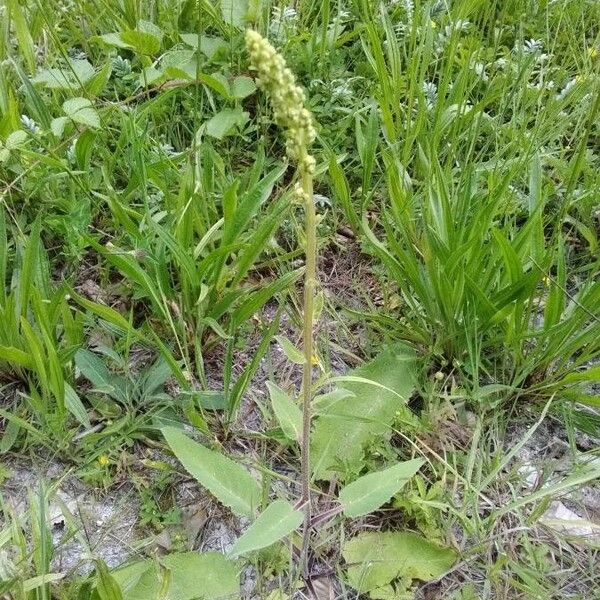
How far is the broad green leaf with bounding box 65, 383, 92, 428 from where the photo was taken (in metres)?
1.51

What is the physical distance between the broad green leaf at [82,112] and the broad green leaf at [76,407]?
2.25ft

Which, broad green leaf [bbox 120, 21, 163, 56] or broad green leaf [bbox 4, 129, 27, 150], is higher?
broad green leaf [bbox 120, 21, 163, 56]

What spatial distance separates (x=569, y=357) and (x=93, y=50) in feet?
5.81

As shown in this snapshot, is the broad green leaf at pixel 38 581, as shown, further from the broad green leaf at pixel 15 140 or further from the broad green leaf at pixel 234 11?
the broad green leaf at pixel 234 11

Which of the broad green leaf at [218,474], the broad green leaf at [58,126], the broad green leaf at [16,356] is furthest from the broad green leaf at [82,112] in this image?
the broad green leaf at [218,474]

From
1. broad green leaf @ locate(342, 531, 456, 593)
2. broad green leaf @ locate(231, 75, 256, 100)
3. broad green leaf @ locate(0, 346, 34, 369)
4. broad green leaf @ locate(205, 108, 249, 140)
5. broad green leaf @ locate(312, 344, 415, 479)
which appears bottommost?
broad green leaf @ locate(342, 531, 456, 593)

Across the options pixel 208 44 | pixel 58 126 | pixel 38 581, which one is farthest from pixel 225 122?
pixel 38 581

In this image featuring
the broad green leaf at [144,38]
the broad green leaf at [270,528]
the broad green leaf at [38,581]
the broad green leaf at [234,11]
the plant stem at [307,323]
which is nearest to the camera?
the plant stem at [307,323]

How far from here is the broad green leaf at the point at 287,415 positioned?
129 centimetres

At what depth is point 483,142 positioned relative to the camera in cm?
208

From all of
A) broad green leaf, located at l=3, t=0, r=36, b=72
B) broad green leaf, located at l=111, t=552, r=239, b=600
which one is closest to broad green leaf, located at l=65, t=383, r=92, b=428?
broad green leaf, located at l=111, t=552, r=239, b=600

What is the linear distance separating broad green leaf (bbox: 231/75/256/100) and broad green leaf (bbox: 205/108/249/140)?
5cm

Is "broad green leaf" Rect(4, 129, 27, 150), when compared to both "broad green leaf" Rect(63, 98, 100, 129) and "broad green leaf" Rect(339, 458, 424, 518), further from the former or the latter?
"broad green leaf" Rect(339, 458, 424, 518)

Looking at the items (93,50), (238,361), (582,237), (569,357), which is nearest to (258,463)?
(238,361)
